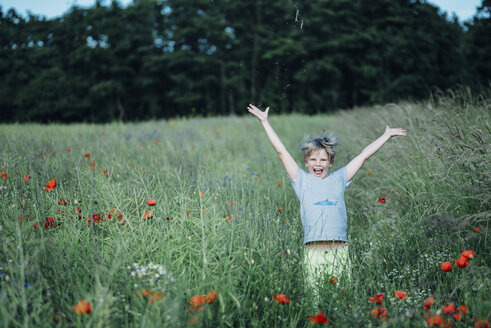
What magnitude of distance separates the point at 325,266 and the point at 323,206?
17.7 inches

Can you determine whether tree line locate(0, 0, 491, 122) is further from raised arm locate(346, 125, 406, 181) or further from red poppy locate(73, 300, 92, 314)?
red poppy locate(73, 300, 92, 314)

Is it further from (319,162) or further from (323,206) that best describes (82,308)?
(319,162)

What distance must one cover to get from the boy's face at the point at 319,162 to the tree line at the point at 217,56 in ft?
77.3

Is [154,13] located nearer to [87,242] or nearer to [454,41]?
[454,41]

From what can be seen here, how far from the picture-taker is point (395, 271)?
2.60 m

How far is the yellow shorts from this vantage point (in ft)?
7.60

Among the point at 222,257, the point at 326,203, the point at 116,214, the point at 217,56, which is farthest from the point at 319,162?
the point at 217,56

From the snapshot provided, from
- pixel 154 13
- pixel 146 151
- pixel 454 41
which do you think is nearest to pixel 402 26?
pixel 454 41

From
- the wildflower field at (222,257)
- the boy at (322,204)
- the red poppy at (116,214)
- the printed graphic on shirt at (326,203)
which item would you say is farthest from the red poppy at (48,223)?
the printed graphic on shirt at (326,203)

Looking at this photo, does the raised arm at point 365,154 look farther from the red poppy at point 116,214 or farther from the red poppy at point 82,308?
the red poppy at point 82,308

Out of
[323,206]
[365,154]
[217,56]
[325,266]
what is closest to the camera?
[325,266]

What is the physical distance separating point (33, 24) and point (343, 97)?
27.3 m

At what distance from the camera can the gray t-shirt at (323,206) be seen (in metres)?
2.55

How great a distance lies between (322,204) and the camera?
104 inches
